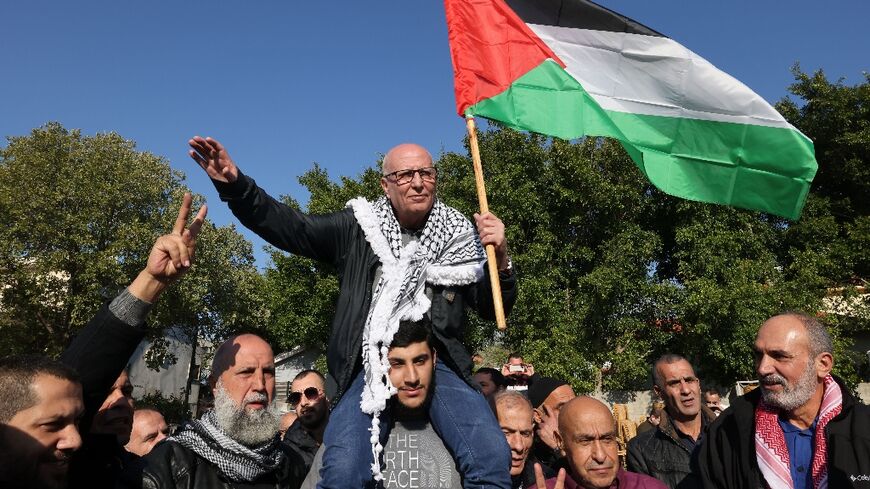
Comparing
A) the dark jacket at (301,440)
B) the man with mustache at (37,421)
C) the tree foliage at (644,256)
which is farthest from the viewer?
the tree foliage at (644,256)

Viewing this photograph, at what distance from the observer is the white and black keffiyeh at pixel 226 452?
10.9ft

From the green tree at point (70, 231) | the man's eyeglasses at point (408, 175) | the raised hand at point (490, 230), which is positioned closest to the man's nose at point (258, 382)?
the man's eyeglasses at point (408, 175)

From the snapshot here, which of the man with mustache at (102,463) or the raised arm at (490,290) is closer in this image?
the man with mustache at (102,463)

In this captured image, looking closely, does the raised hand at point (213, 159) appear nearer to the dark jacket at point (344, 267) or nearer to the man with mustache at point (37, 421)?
the dark jacket at point (344, 267)

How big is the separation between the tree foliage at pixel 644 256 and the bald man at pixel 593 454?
16.7 meters

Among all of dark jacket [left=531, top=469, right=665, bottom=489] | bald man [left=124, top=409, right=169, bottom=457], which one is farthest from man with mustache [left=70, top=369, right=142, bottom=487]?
bald man [left=124, top=409, right=169, bottom=457]

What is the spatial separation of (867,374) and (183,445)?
27.0 metres

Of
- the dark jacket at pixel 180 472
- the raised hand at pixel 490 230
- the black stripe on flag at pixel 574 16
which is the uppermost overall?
the black stripe on flag at pixel 574 16

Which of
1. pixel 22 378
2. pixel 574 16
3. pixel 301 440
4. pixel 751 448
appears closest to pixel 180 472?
pixel 22 378

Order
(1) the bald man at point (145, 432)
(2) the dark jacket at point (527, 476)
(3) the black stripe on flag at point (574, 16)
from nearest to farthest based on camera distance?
(2) the dark jacket at point (527, 476), (3) the black stripe on flag at point (574, 16), (1) the bald man at point (145, 432)

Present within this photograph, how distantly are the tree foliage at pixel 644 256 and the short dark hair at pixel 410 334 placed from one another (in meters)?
17.7

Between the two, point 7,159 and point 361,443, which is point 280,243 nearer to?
point 361,443

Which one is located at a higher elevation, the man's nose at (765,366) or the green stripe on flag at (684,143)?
the green stripe on flag at (684,143)

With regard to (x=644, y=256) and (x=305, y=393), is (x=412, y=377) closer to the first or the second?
(x=305, y=393)
